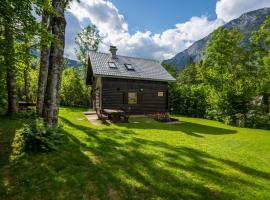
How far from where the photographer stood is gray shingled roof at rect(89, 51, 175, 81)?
1539 centimetres

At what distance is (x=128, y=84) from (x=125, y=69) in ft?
5.03

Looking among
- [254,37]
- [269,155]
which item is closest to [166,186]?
[269,155]

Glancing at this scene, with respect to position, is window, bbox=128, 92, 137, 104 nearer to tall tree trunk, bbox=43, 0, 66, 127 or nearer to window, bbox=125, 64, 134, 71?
window, bbox=125, 64, 134, 71

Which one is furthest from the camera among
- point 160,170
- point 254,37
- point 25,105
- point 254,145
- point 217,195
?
point 254,37

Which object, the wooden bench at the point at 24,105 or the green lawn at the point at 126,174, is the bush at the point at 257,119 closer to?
the green lawn at the point at 126,174

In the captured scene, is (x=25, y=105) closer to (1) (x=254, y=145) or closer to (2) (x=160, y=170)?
(2) (x=160, y=170)

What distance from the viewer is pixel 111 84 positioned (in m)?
15.4

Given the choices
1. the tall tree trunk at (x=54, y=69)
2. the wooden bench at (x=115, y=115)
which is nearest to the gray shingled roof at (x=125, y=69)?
the wooden bench at (x=115, y=115)

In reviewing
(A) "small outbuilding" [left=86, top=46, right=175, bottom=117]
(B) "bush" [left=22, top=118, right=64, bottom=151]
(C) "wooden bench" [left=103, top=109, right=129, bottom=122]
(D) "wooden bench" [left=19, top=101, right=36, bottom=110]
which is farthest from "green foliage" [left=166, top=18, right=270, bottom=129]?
(D) "wooden bench" [left=19, top=101, right=36, bottom=110]

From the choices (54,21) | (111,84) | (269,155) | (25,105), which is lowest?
(269,155)

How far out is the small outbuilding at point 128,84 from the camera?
50.2ft

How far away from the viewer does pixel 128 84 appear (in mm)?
16094

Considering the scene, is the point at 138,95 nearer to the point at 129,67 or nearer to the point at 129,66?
the point at 129,67

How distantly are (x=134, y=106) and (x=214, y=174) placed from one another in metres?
12.1
